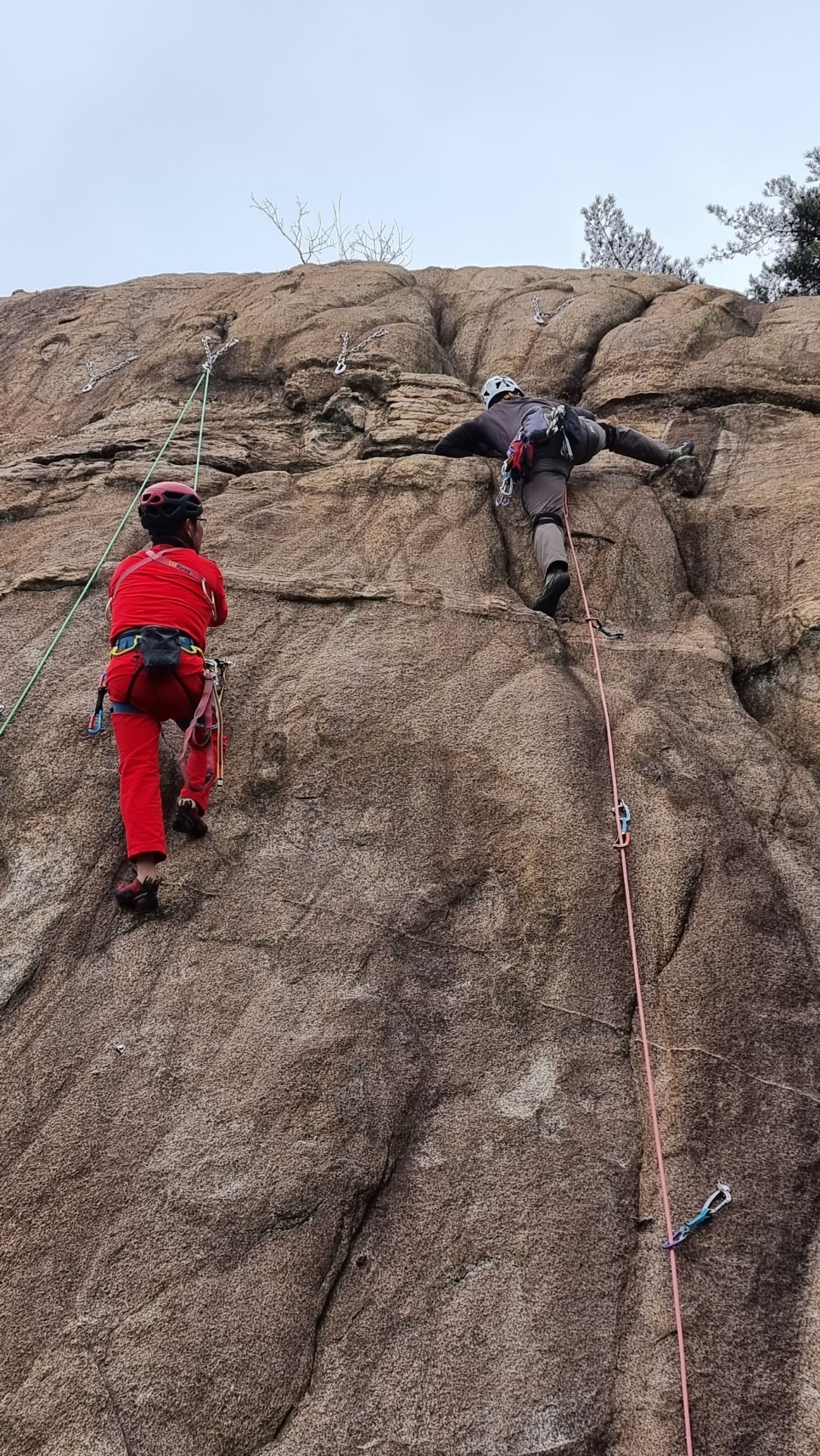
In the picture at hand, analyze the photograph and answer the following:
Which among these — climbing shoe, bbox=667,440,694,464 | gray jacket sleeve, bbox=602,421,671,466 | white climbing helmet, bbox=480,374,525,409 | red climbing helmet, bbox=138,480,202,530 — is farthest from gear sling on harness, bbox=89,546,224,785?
climbing shoe, bbox=667,440,694,464

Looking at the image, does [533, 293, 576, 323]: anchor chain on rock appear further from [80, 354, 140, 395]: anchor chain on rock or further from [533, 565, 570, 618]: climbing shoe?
[533, 565, 570, 618]: climbing shoe

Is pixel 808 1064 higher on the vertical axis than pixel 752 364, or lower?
lower

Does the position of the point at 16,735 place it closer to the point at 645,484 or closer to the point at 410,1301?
the point at 410,1301

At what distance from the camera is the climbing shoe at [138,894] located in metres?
5.07

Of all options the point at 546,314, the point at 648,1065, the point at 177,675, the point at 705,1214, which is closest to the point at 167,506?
the point at 177,675

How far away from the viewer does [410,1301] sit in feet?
13.1

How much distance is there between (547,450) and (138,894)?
180 inches

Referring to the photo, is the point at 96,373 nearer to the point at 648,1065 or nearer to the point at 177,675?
the point at 177,675

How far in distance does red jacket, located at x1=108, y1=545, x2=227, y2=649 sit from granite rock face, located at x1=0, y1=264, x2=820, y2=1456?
0.74 meters

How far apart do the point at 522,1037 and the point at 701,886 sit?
4.17 ft

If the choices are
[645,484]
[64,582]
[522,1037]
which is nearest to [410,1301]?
[522,1037]

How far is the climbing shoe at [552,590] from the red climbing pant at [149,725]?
254 cm

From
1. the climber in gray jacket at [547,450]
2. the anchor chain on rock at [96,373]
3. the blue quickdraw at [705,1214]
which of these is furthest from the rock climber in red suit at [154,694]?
the anchor chain on rock at [96,373]

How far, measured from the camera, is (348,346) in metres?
9.97
